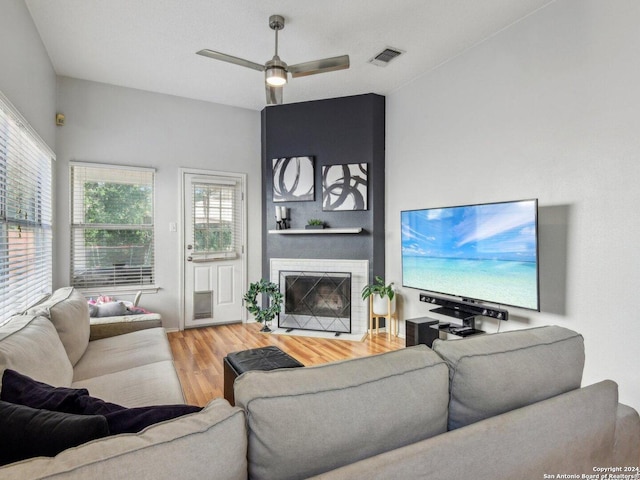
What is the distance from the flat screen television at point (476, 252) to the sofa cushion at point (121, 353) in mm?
2382

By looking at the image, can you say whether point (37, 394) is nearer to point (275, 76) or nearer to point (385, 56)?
point (275, 76)

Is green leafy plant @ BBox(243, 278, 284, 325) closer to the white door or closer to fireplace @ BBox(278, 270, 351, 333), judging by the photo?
fireplace @ BBox(278, 270, 351, 333)

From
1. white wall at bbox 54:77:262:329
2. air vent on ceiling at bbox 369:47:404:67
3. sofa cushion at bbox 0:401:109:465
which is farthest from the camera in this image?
white wall at bbox 54:77:262:329

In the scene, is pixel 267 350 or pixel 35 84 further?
pixel 35 84

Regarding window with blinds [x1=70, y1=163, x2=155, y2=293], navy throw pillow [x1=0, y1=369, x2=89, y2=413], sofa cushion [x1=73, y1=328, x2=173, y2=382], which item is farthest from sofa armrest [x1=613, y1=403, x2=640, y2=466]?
window with blinds [x1=70, y1=163, x2=155, y2=293]

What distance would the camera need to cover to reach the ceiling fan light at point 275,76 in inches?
108

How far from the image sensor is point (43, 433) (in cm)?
79

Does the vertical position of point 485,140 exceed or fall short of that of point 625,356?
it exceeds it

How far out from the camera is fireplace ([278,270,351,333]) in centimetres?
441

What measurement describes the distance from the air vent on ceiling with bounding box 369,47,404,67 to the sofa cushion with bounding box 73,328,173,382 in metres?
3.15

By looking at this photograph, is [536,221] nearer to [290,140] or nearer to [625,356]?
[625,356]

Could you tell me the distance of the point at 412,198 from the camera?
4.00 meters

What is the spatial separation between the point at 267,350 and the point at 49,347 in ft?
3.99

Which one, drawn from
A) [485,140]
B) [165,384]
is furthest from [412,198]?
[165,384]
